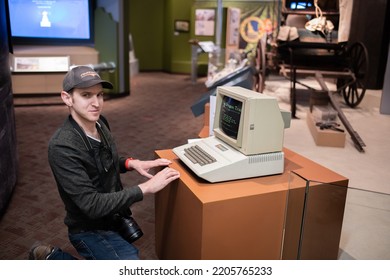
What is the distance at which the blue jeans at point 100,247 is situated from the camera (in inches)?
71.1

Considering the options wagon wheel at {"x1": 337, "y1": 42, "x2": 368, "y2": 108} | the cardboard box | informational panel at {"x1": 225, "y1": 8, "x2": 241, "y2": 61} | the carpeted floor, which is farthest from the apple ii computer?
informational panel at {"x1": 225, "y1": 8, "x2": 241, "y2": 61}

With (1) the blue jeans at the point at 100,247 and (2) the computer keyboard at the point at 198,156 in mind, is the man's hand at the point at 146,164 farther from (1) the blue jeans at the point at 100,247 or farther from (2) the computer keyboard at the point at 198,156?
(1) the blue jeans at the point at 100,247

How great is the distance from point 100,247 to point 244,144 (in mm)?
792

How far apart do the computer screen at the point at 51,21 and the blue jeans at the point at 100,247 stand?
21.1ft

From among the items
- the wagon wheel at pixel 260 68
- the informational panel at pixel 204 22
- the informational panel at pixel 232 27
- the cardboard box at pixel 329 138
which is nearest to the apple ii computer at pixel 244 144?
the cardboard box at pixel 329 138

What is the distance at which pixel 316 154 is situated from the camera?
448 centimetres

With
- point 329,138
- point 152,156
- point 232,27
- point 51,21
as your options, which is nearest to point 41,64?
point 51,21

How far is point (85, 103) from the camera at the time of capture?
1766 millimetres

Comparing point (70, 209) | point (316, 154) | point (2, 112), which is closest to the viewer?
point (70, 209)

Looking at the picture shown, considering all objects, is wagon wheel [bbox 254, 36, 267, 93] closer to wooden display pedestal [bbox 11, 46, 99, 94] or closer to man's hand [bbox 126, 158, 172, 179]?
wooden display pedestal [bbox 11, 46, 99, 94]

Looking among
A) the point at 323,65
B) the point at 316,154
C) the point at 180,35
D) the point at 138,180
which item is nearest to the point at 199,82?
the point at 180,35

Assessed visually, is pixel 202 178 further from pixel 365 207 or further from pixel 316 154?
pixel 316 154
